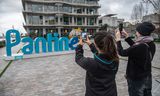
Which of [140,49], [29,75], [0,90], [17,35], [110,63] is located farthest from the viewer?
[17,35]

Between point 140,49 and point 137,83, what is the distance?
541 mm

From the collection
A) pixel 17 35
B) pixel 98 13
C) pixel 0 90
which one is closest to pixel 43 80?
pixel 0 90

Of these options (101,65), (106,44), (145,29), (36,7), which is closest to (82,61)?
(101,65)

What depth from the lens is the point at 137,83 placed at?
2301 mm

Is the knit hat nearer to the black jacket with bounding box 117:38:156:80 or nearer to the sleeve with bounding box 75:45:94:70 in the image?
the black jacket with bounding box 117:38:156:80

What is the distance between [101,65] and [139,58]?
2.60 ft

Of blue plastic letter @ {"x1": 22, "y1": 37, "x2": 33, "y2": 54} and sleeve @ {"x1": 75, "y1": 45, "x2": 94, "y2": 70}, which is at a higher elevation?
sleeve @ {"x1": 75, "y1": 45, "x2": 94, "y2": 70}

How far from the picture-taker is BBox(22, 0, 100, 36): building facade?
108 feet

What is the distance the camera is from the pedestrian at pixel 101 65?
67.0 inches

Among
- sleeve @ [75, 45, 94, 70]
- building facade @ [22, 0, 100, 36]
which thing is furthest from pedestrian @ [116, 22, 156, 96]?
building facade @ [22, 0, 100, 36]

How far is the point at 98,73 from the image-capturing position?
174 cm

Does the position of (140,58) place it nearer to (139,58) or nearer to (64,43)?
(139,58)

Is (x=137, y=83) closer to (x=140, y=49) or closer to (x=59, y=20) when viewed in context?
(x=140, y=49)

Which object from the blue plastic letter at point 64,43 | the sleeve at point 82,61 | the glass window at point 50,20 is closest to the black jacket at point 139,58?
the sleeve at point 82,61
